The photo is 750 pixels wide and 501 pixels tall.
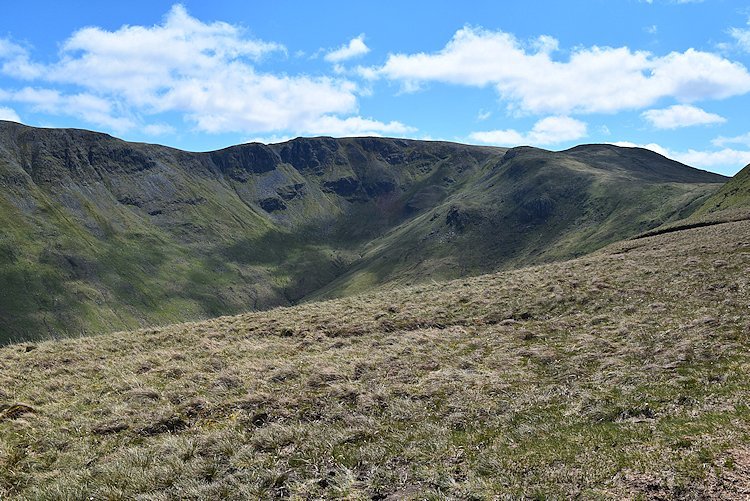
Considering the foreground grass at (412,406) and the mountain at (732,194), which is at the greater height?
the mountain at (732,194)

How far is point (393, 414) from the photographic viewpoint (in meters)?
13.3

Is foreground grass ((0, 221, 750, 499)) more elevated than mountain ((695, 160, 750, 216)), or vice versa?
mountain ((695, 160, 750, 216))

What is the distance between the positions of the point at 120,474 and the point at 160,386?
6791 mm

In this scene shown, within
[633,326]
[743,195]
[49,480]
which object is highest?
[743,195]

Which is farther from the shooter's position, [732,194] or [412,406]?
[732,194]

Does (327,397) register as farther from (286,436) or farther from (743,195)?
(743,195)

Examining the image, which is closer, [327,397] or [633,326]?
[327,397]

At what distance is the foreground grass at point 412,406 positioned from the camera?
9461 mm

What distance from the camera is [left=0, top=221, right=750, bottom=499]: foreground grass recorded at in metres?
9.46

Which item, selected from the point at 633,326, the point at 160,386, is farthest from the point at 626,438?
the point at 160,386

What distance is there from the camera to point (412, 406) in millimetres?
13664

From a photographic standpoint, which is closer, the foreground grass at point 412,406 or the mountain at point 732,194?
the foreground grass at point 412,406

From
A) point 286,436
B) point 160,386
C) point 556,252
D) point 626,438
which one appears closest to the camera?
point 626,438

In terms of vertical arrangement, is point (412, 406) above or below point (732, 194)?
below
